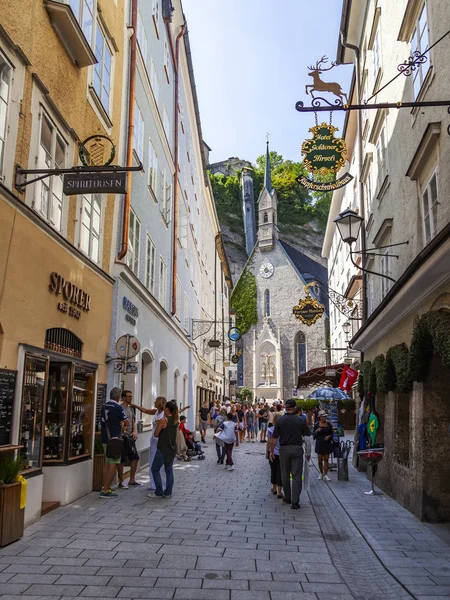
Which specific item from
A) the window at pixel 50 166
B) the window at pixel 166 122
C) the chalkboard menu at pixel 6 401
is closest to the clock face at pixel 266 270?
the window at pixel 166 122

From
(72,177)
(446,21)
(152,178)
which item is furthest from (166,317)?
(446,21)

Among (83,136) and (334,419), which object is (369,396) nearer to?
(334,419)

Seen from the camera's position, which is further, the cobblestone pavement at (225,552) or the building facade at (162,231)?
the building facade at (162,231)

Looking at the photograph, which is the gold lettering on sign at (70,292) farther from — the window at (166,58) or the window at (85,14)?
the window at (166,58)

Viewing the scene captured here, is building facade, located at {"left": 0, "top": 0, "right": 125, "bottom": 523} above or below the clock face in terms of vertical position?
below

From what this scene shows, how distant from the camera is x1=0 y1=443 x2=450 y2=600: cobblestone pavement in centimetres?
481

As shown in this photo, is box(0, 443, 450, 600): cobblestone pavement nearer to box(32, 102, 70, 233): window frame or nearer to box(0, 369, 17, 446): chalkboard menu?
box(0, 369, 17, 446): chalkboard menu

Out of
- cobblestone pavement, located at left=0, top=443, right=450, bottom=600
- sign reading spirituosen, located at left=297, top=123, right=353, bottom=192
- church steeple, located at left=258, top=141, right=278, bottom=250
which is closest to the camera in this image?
cobblestone pavement, located at left=0, top=443, right=450, bottom=600

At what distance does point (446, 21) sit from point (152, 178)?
982 centimetres

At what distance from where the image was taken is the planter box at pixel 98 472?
9852 millimetres

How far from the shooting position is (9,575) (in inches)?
197

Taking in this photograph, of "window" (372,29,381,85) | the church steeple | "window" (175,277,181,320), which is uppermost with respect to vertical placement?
the church steeple

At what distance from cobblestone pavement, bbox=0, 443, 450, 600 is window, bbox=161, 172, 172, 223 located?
1046 centimetres

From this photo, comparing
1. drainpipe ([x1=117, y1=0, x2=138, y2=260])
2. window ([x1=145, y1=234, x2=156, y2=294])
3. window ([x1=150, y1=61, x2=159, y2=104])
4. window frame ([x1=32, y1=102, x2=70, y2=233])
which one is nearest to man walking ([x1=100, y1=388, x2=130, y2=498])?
window frame ([x1=32, y1=102, x2=70, y2=233])
